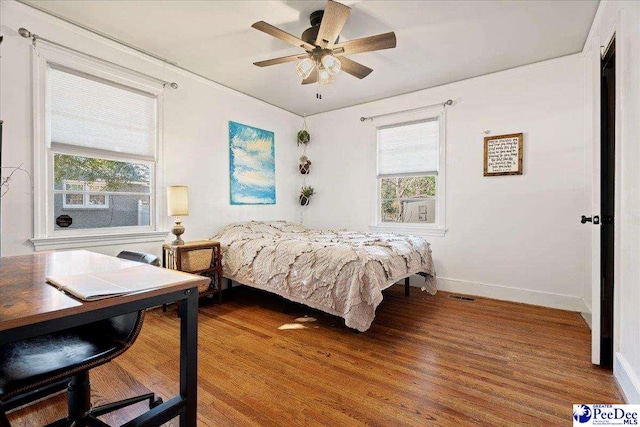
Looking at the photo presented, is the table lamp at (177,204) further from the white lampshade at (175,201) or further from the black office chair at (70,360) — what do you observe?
the black office chair at (70,360)

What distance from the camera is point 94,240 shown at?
2744mm

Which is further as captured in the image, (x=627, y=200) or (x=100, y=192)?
(x=100, y=192)

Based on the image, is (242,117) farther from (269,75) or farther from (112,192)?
(112,192)

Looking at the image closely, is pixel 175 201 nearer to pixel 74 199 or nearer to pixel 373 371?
pixel 74 199

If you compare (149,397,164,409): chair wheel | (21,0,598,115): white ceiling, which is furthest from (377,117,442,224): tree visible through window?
(149,397,164,409): chair wheel

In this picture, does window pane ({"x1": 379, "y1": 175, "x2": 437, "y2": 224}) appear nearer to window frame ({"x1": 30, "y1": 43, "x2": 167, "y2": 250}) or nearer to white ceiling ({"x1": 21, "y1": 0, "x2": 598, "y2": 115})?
white ceiling ({"x1": 21, "y1": 0, "x2": 598, "y2": 115})

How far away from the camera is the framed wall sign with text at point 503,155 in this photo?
3393mm

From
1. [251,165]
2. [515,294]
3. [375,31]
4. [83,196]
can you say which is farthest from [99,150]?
[515,294]

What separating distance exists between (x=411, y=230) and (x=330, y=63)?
2.45 m

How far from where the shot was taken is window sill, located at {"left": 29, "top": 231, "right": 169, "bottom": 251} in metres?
2.47

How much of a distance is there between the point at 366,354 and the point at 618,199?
183cm

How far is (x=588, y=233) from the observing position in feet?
9.92

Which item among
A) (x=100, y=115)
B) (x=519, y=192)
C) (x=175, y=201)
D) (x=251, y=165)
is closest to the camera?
(x=100, y=115)

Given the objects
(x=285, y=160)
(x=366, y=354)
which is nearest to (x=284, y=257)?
(x=366, y=354)
